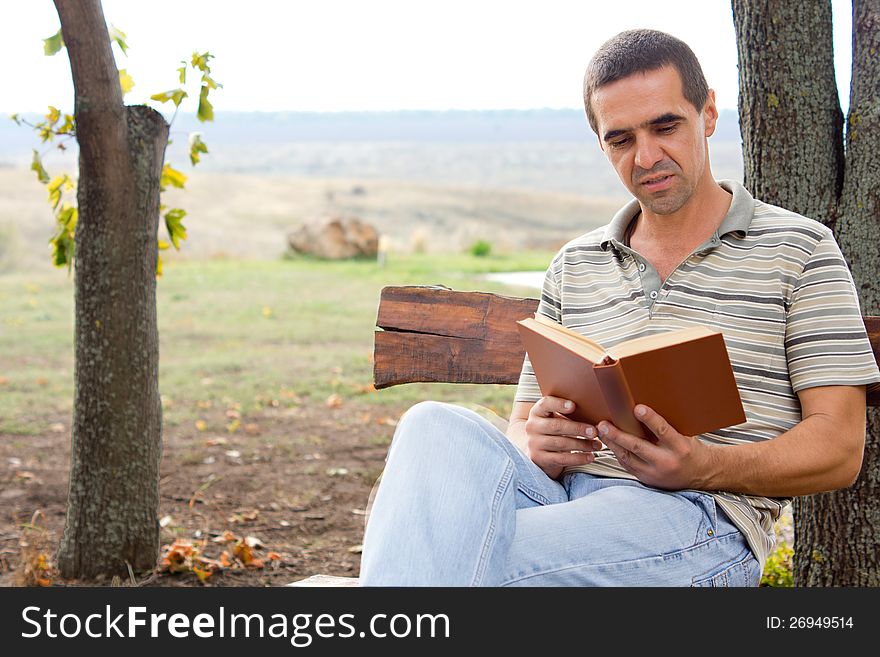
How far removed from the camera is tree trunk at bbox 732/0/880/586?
273 cm

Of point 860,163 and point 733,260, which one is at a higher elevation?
point 860,163

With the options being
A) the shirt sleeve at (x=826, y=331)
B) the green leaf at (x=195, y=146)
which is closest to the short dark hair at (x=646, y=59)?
the shirt sleeve at (x=826, y=331)

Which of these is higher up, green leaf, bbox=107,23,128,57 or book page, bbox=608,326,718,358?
green leaf, bbox=107,23,128,57

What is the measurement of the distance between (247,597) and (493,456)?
0.59 meters

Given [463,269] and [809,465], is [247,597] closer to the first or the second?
[809,465]

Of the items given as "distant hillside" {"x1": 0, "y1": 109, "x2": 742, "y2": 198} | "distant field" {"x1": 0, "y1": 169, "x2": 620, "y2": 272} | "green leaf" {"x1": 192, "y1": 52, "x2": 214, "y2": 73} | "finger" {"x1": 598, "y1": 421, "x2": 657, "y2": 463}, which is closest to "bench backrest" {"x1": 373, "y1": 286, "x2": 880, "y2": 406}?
"finger" {"x1": 598, "y1": 421, "x2": 657, "y2": 463}

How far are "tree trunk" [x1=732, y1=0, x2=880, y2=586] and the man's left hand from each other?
3.43 feet

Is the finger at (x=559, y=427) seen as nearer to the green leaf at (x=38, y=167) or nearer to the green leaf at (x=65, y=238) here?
the green leaf at (x=65, y=238)

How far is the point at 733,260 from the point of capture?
2.20m

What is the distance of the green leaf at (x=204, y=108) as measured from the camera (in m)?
3.58

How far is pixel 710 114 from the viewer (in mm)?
2334

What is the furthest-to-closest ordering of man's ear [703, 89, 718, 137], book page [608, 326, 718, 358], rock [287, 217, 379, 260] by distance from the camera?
1. rock [287, 217, 379, 260]
2. man's ear [703, 89, 718, 137]
3. book page [608, 326, 718, 358]

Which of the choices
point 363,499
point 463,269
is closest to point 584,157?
point 463,269

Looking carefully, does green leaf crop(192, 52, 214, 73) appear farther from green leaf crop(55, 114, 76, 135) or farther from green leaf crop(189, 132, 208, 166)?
green leaf crop(55, 114, 76, 135)
